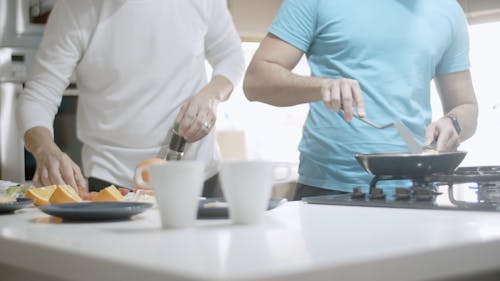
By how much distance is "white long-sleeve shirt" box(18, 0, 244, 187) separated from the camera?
1990 millimetres

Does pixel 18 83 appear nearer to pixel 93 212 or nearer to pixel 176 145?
pixel 176 145

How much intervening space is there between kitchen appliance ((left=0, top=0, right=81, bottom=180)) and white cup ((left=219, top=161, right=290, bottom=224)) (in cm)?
196

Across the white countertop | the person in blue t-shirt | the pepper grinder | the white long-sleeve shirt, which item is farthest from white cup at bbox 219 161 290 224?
the white long-sleeve shirt

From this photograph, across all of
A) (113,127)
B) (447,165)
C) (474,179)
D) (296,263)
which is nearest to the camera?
(296,263)

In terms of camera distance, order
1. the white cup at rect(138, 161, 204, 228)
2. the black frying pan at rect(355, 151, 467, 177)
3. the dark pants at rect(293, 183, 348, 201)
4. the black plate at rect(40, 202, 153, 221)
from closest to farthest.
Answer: the white cup at rect(138, 161, 204, 228) < the black plate at rect(40, 202, 153, 221) < the black frying pan at rect(355, 151, 467, 177) < the dark pants at rect(293, 183, 348, 201)

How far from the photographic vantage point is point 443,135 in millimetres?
1721

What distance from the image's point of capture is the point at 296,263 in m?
0.71

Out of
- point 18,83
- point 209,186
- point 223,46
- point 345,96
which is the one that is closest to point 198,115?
point 209,186

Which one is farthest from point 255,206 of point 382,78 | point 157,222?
point 382,78

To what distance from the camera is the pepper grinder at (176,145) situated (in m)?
1.89

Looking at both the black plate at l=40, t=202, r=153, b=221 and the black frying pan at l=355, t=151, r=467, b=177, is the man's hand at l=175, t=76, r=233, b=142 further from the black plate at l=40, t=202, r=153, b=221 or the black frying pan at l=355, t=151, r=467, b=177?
the black plate at l=40, t=202, r=153, b=221

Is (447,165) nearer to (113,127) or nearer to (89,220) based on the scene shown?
(89,220)

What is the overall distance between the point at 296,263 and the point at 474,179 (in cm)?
71

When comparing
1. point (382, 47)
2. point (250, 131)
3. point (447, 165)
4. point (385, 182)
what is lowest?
point (250, 131)
